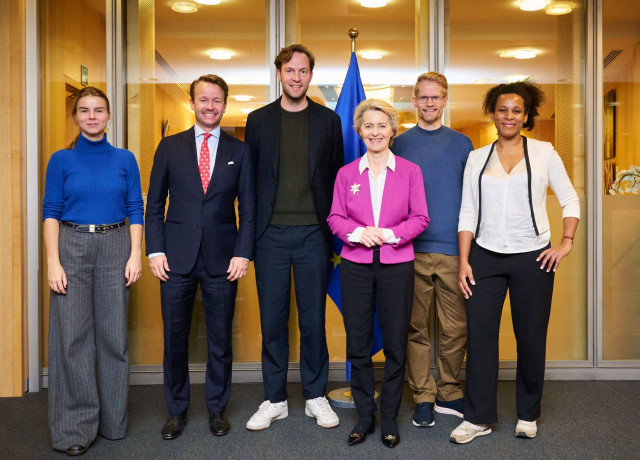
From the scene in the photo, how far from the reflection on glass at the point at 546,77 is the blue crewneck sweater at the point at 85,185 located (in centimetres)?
235

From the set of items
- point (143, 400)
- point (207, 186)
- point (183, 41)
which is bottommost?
point (143, 400)

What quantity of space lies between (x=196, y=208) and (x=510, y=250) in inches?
63.2

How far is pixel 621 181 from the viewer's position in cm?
417

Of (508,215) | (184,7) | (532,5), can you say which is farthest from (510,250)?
(184,7)

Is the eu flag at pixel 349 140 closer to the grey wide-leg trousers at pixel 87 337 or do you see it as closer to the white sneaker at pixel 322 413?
the white sneaker at pixel 322 413

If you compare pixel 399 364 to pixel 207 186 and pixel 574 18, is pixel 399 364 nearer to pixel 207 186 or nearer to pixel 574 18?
pixel 207 186

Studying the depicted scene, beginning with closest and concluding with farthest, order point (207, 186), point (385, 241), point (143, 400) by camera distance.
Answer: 1. point (385, 241)
2. point (207, 186)
3. point (143, 400)

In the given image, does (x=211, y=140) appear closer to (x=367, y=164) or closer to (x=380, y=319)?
(x=367, y=164)

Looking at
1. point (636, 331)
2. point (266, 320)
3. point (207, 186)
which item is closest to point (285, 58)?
point (207, 186)

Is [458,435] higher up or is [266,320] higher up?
[266,320]

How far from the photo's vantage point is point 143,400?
3.67 metres

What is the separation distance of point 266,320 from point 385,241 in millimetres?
866


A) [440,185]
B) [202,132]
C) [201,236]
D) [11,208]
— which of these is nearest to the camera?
[201,236]

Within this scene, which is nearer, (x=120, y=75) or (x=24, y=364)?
(x=24, y=364)
